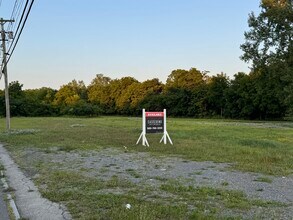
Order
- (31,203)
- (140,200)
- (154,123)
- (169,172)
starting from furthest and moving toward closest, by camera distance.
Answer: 1. (154,123)
2. (169,172)
3. (31,203)
4. (140,200)

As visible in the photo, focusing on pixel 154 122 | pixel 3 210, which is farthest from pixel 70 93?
pixel 3 210

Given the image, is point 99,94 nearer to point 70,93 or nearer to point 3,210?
point 70,93

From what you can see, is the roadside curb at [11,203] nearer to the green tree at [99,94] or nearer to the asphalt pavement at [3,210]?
the asphalt pavement at [3,210]

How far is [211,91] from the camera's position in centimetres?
7994

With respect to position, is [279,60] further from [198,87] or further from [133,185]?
[198,87]

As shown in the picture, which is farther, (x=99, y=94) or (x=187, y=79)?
(x=99, y=94)

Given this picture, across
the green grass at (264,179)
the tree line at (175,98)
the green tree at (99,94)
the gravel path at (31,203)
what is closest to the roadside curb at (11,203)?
the gravel path at (31,203)

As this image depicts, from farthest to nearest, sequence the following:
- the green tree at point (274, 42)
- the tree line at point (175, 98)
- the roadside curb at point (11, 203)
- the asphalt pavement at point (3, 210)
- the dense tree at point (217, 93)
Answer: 1. the dense tree at point (217, 93)
2. the tree line at point (175, 98)
3. the green tree at point (274, 42)
4. the roadside curb at point (11, 203)
5. the asphalt pavement at point (3, 210)

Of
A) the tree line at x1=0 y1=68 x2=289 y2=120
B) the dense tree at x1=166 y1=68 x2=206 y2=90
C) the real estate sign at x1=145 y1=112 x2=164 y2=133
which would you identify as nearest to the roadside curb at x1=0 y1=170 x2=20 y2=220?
the real estate sign at x1=145 y1=112 x2=164 y2=133

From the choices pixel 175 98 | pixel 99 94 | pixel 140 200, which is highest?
pixel 99 94

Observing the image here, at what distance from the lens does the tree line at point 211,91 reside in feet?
135

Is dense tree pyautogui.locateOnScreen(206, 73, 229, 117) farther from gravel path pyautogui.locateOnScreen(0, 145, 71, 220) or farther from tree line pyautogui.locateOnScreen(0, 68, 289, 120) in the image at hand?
gravel path pyautogui.locateOnScreen(0, 145, 71, 220)

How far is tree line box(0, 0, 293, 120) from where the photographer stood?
41281mm

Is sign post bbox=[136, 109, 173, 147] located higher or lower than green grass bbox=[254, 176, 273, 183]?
higher
